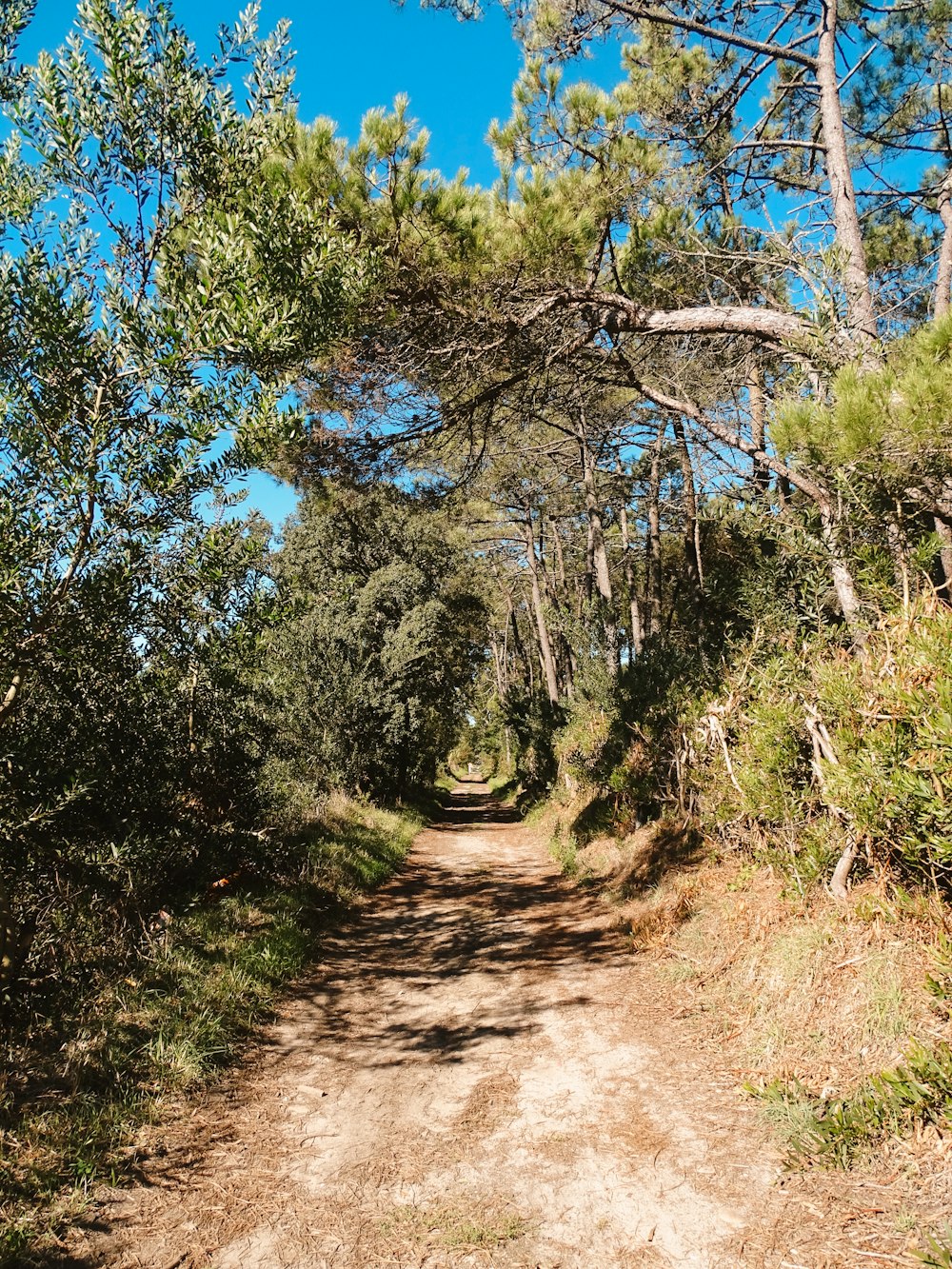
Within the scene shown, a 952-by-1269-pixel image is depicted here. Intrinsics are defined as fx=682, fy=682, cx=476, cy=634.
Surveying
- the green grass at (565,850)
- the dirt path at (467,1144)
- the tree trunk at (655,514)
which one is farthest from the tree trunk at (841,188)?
the green grass at (565,850)

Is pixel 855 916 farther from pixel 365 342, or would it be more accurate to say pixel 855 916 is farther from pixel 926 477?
pixel 365 342

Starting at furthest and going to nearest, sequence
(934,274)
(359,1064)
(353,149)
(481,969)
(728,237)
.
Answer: (934,274) → (728,237) → (481,969) → (353,149) → (359,1064)

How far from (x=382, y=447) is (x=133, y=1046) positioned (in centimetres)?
565

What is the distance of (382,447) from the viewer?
7.37 metres

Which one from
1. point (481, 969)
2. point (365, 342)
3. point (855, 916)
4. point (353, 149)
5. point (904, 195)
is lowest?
point (481, 969)

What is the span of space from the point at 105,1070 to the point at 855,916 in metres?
4.61

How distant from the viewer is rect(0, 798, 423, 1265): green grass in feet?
10.3

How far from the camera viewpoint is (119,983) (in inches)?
190

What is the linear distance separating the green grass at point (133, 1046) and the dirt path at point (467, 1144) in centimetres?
23

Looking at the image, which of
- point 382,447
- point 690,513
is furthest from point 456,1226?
point 690,513

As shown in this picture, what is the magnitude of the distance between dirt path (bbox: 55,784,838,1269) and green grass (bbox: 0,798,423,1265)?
0.75 ft

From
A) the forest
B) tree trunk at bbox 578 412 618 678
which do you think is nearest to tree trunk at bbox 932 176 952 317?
the forest

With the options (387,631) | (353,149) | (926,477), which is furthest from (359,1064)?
(387,631)

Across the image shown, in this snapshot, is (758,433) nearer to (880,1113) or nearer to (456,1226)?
(880,1113)
